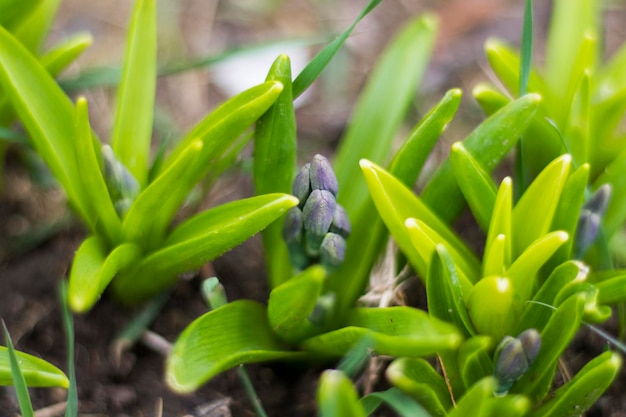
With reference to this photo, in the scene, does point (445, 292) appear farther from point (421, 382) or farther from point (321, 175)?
point (321, 175)

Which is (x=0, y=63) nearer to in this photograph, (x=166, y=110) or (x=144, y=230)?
(x=144, y=230)

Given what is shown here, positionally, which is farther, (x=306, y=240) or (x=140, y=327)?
(x=140, y=327)

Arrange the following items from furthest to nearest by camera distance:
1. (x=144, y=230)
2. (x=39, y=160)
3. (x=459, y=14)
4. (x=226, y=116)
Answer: (x=459, y=14) → (x=39, y=160) → (x=144, y=230) → (x=226, y=116)

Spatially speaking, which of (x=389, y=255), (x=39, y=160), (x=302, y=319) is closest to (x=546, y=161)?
(x=389, y=255)

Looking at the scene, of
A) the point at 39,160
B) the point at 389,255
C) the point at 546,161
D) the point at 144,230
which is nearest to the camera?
the point at 144,230

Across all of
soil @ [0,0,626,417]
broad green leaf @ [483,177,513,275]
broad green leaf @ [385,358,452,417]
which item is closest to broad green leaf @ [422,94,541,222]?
broad green leaf @ [483,177,513,275]

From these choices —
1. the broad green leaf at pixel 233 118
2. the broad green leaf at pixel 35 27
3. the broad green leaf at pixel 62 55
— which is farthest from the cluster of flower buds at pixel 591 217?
the broad green leaf at pixel 35 27

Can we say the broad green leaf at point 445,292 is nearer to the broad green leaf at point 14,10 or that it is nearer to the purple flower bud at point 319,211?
the purple flower bud at point 319,211
